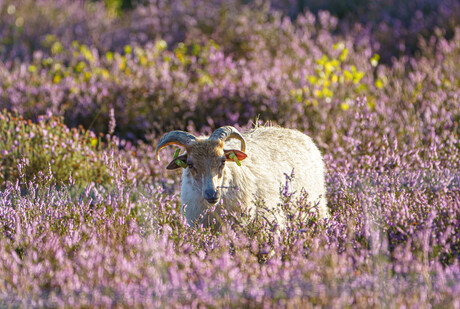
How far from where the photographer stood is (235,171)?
457 centimetres

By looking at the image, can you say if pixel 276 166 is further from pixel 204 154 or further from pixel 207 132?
pixel 207 132

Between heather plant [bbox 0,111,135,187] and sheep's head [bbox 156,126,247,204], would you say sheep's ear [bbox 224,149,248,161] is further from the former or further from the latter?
heather plant [bbox 0,111,135,187]

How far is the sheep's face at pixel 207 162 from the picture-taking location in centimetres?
427

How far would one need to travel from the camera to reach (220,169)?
437cm

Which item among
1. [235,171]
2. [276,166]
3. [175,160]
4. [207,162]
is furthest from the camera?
[276,166]

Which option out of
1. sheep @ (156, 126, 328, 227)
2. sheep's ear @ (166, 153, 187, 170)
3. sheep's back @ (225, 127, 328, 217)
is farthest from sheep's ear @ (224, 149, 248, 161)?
sheep's ear @ (166, 153, 187, 170)

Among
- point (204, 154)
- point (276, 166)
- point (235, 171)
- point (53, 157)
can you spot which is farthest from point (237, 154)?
point (53, 157)

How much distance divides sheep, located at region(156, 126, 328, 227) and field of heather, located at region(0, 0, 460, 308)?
20cm

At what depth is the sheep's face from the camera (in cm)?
427

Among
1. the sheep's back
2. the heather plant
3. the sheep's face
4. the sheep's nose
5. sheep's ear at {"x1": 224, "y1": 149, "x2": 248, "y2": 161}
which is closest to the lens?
the sheep's nose

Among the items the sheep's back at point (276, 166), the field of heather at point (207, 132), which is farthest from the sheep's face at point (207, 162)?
the field of heather at point (207, 132)

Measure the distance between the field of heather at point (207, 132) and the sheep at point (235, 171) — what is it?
20 cm

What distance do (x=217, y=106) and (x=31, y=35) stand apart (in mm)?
5443

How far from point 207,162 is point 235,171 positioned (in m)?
0.34
